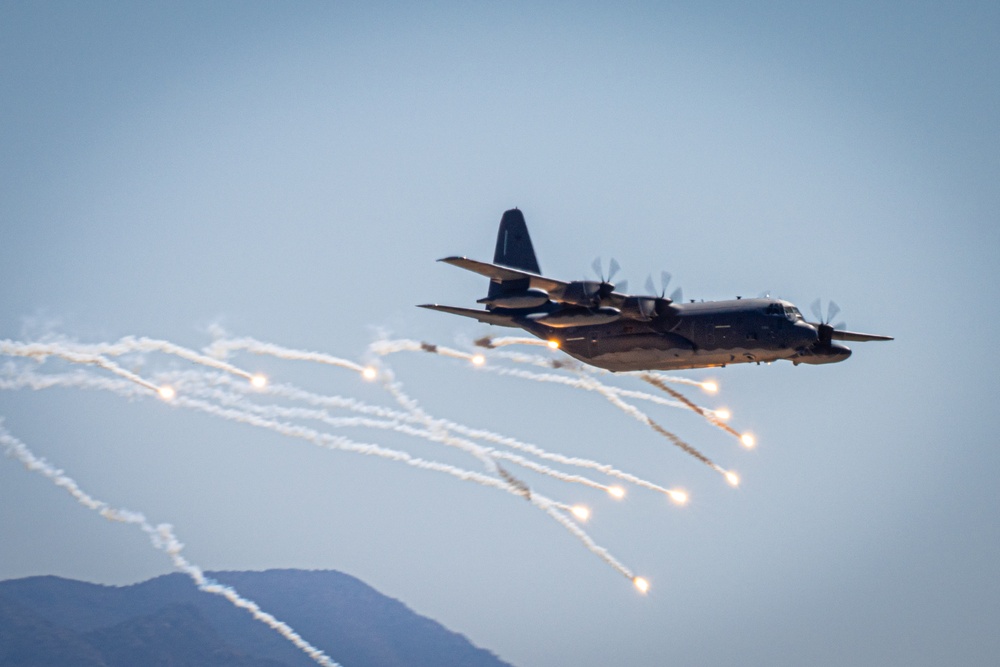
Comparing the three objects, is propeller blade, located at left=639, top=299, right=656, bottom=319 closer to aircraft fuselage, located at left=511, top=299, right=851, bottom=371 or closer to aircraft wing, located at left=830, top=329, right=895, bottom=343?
aircraft fuselage, located at left=511, top=299, right=851, bottom=371

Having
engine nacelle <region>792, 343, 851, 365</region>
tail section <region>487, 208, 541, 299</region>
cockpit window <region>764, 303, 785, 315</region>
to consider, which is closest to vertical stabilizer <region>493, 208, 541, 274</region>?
tail section <region>487, 208, 541, 299</region>

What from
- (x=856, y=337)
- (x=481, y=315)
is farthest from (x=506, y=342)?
(x=856, y=337)

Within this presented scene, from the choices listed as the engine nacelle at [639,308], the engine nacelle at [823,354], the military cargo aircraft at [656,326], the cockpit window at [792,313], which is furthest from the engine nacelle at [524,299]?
the engine nacelle at [823,354]

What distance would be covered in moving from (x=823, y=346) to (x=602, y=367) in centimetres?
895

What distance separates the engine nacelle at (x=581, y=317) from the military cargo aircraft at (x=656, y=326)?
4cm

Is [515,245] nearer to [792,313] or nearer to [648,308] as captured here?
[648,308]

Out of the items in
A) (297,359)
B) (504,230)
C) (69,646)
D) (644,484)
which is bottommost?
(69,646)

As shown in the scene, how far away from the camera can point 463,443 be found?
5503 centimetres

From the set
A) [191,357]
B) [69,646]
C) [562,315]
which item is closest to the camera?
[562,315]

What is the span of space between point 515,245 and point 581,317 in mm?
8584

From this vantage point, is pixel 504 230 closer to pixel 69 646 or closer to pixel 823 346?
pixel 823 346

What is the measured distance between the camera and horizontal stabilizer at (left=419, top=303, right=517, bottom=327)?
47781 millimetres

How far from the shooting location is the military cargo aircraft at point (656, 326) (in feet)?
152

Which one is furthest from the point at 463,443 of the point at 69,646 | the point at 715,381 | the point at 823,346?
the point at 69,646
